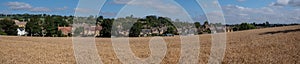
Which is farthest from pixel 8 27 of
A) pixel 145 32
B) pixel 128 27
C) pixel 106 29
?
pixel 128 27

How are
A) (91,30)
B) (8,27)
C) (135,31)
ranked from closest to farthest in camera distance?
Result: (91,30) → (135,31) → (8,27)

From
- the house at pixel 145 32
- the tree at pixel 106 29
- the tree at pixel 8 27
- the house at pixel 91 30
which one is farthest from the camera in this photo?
the tree at pixel 8 27

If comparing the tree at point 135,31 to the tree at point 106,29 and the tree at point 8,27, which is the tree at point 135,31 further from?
the tree at point 8,27

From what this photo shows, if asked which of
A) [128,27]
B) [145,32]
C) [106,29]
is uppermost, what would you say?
[128,27]

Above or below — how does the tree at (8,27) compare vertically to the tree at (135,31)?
above

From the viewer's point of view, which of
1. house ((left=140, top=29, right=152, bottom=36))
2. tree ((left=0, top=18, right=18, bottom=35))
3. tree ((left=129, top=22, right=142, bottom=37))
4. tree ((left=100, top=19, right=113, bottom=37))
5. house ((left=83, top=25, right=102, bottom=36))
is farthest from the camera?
tree ((left=0, top=18, right=18, bottom=35))

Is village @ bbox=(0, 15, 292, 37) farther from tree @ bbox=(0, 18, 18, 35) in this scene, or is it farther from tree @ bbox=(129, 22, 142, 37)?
tree @ bbox=(0, 18, 18, 35)

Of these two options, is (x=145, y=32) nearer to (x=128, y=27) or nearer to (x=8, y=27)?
(x=128, y=27)

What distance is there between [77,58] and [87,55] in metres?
1.26

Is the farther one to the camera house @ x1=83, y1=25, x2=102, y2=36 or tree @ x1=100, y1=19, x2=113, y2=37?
tree @ x1=100, y1=19, x2=113, y2=37

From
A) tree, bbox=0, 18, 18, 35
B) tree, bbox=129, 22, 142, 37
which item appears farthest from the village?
tree, bbox=0, 18, 18, 35

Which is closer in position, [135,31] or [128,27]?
[128,27]

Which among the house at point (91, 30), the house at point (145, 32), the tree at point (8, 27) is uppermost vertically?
the tree at point (8, 27)

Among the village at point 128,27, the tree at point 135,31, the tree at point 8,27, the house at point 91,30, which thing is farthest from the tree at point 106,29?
the tree at point 8,27
